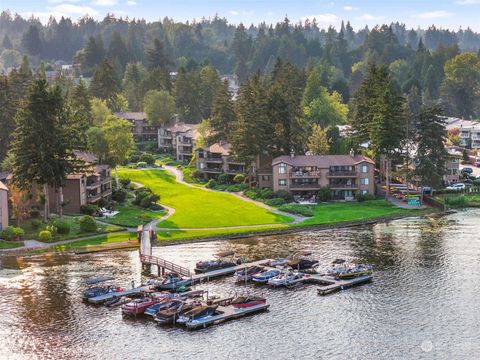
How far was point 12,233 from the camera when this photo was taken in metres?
99.0

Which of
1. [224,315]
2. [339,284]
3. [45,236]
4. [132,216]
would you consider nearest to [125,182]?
[132,216]

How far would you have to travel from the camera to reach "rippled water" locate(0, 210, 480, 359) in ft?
204

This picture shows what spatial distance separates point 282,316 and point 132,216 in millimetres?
48812

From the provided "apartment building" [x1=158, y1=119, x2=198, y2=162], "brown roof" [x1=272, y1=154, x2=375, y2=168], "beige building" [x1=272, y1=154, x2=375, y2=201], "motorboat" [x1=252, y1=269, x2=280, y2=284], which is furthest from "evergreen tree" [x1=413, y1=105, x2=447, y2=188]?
"apartment building" [x1=158, y1=119, x2=198, y2=162]

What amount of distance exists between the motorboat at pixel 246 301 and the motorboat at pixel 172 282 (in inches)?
329

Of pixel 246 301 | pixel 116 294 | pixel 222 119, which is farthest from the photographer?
pixel 222 119

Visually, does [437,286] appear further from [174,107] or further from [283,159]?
[174,107]

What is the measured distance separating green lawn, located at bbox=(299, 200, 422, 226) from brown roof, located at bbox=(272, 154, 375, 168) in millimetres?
8020

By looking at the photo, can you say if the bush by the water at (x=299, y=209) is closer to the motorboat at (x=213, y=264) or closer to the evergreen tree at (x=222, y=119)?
the motorboat at (x=213, y=264)

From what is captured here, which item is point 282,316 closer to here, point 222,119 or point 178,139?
point 222,119

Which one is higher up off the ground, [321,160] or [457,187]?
[321,160]

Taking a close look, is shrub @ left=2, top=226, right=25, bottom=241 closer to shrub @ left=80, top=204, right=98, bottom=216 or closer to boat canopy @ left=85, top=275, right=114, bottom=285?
shrub @ left=80, top=204, right=98, bottom=216

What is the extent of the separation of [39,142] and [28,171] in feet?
14.4

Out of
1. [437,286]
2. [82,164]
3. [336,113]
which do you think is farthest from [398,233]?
[336,113]
